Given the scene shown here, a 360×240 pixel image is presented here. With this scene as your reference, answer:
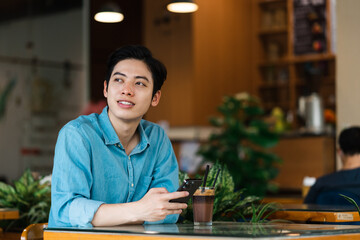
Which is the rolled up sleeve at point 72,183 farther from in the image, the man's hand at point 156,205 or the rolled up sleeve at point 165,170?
the rolled up sleeve at point 165,170

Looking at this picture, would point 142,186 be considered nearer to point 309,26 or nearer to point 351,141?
point 351,141

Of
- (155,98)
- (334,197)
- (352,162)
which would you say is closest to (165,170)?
(155,98)

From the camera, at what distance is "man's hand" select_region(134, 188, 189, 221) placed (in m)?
1.59

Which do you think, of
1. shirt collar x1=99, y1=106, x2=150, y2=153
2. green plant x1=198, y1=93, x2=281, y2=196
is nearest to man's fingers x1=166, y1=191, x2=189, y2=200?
shirt collar x1=99, y1=106, x2=150, y2=153

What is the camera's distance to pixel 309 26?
8156mm

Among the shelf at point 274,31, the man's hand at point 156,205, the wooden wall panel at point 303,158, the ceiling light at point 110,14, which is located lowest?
the wooden wall panel at point 303,158

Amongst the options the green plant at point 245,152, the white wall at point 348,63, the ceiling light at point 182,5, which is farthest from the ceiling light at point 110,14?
the green plant at point 245,152

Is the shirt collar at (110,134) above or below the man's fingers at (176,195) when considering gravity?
above

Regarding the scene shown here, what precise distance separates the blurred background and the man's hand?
184 inches

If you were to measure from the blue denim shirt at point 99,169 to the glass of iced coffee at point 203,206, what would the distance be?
0.63 feet

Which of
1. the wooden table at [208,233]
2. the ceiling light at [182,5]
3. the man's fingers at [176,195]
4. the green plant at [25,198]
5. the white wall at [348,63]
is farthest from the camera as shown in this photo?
the white wall at [348,63]

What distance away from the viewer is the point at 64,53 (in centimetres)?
733

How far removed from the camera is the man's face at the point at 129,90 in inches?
74.4

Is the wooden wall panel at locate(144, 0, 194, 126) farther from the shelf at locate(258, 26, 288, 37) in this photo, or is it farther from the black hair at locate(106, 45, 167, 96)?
the black hair at locate(106, 45, 167, 96)
